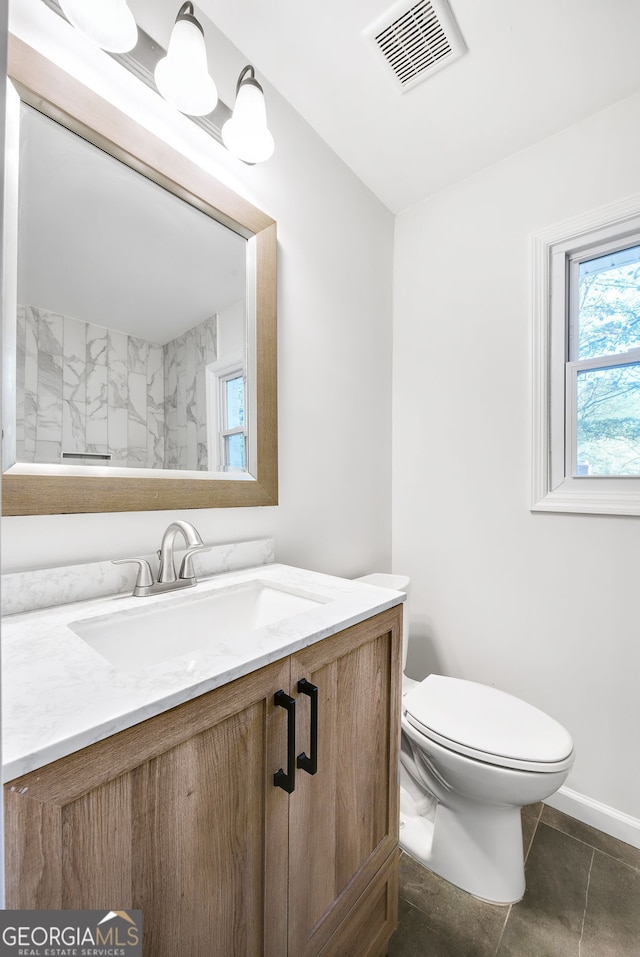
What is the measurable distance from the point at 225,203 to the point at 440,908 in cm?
202

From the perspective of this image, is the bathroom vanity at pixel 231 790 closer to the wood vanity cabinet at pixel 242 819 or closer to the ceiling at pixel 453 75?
the wood vanity cabinet at pixel 242 819

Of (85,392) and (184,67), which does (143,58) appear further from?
(85,392)

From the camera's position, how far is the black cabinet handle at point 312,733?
2.57 ft

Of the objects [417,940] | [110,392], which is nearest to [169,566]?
[110,392]

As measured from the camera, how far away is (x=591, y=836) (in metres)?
1.45

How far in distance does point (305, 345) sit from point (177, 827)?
1366 mm

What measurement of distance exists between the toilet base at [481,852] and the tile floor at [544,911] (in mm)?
31

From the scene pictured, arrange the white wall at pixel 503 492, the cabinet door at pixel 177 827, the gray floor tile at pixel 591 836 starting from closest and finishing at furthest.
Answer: the cabinet door at pixel 177 827
the gray floor tile at pixel 591 836
the white wall at pixel 503 492

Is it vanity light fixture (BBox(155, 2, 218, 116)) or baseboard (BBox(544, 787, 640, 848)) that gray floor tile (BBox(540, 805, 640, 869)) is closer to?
baseboard (BBox(544, 787, 640, 848))

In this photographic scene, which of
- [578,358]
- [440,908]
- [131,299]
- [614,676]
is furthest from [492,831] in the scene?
[131,299]

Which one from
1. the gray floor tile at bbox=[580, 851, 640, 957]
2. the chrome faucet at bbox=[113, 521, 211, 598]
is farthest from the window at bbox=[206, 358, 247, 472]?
the gray floor tile at bbox=[580, 851, 640, 957]

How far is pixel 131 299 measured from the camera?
43.6 inches

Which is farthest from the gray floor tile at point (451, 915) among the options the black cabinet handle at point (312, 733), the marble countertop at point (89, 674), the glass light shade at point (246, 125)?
the glass light shade at point (246, 125)

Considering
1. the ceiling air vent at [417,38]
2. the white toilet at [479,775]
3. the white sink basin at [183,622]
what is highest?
the ceiling air vent at [417,38]
